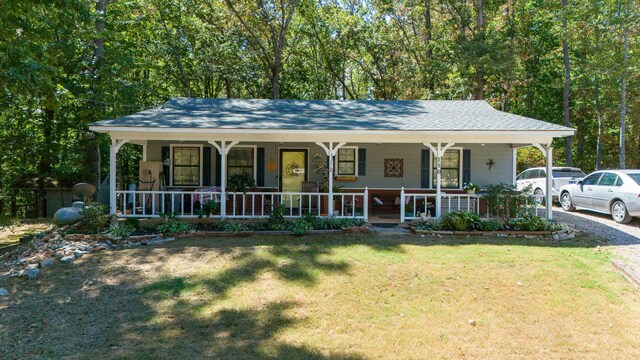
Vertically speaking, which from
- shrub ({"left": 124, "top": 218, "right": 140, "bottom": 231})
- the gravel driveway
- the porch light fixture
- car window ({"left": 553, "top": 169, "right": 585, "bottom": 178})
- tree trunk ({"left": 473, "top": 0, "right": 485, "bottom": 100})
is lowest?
the gravel driveway

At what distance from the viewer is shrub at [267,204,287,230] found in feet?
31.0

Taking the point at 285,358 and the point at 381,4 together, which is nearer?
the point at 285,358

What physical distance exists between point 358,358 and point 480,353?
4.16 ft

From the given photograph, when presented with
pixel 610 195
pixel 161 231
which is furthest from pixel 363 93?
pixel 161 231

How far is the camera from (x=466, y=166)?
12445 mm

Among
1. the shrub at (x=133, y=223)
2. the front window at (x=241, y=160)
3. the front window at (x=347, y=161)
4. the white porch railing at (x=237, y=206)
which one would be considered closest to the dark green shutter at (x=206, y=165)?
the front window at (x=241, y=160)

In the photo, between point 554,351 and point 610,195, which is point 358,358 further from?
point 610,195

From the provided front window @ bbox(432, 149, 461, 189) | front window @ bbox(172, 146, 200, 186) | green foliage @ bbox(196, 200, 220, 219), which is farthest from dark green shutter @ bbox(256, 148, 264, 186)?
front window @ bbox(432, 149, 461, 189)

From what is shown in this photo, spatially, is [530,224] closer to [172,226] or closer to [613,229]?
[613,229]

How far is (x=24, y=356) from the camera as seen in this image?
4094mm

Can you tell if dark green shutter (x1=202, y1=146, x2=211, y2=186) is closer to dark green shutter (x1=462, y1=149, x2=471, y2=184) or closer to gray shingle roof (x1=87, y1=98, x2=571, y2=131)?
gray shingle roof (x1=87, y1=98, x2=571, y2=131)

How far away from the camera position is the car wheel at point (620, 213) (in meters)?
10.6

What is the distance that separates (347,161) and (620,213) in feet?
24.9

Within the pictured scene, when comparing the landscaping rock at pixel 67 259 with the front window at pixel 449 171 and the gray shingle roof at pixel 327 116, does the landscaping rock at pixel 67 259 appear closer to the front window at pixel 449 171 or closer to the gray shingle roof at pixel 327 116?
the gray shingle roof at pixel 327 116
